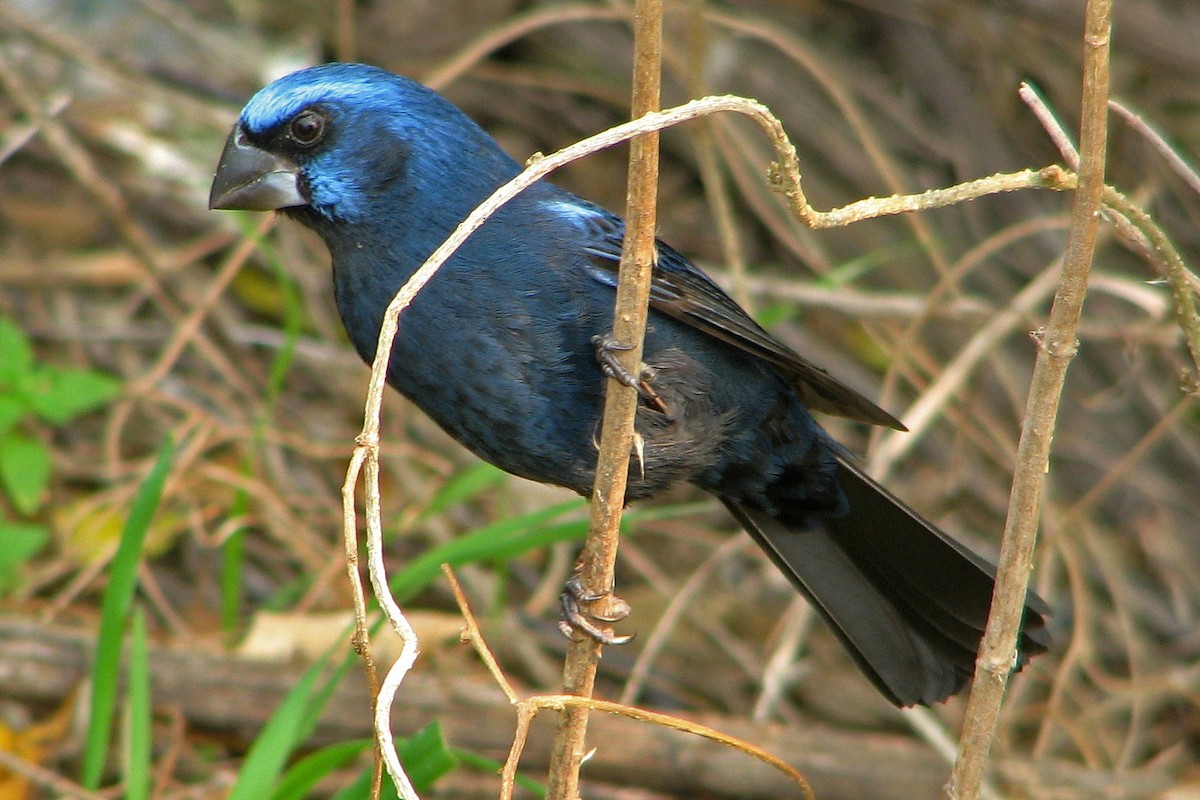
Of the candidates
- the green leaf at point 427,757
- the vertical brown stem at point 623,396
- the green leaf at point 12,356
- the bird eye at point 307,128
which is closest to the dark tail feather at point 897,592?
the vertical brown stem at point 623,396

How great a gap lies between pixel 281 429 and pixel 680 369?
236 centimetres

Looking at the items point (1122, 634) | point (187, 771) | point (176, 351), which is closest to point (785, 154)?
point (187, 771)

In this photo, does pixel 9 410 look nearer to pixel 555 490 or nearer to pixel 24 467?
pixel 24 467

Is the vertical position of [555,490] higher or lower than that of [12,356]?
higher

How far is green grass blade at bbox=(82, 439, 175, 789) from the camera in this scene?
2.95m

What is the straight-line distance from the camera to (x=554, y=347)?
2779 millimetres

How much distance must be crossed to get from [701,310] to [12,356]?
2397mm

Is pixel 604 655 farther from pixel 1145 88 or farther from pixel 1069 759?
pixel 1145 88

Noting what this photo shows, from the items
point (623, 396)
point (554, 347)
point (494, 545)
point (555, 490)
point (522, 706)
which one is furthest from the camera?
point (555, 490)

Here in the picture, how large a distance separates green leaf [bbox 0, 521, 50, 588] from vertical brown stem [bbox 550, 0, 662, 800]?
231 cm

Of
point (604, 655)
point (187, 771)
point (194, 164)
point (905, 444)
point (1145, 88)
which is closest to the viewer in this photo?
point (187, 771)

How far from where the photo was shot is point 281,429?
499cm

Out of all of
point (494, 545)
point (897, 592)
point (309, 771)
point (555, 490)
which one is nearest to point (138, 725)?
point (309, 771)

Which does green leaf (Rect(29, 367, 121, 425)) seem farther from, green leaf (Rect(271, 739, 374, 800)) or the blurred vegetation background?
green leaf (Rect(271, 739, 374, 800))
